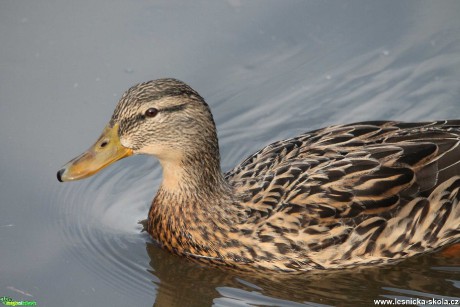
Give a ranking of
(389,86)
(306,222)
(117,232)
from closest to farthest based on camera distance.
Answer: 1. (306,222)
2. (117,232)
3. (389,86)

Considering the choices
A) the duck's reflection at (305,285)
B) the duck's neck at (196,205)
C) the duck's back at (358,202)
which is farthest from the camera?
the duck's neck at (196,205)

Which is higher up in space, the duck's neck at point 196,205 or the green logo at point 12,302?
the duck's neck at point 196,205

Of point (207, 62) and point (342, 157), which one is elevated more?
point (207, 62)

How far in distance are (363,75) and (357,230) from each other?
312 centimetres

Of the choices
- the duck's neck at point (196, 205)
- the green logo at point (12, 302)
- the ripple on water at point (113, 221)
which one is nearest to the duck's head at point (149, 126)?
the duck's neck at point (196, 205)

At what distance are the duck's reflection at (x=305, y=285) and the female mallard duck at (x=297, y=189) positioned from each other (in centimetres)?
12

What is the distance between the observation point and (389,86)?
1105 centimetres

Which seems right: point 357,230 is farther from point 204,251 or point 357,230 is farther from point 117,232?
point 117,232

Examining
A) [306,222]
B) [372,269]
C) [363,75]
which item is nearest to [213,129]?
[306,222]

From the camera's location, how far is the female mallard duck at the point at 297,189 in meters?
8.48

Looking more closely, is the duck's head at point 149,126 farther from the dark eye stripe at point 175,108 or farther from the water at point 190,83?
the water at point 190,83

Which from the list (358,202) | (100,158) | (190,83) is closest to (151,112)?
(100,158)

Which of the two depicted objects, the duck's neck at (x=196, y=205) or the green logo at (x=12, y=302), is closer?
the green logo at (x=12, y=302)

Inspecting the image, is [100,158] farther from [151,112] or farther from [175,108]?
[175,108]
